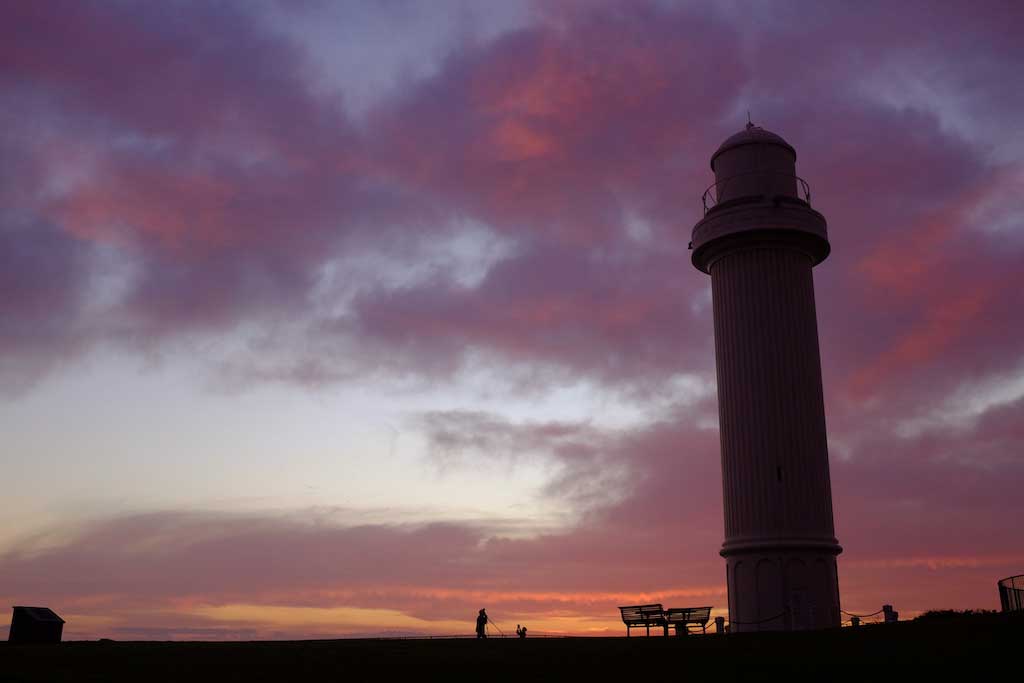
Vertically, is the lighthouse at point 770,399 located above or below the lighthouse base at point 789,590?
above

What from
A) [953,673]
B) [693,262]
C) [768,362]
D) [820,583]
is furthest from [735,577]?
[953,673]

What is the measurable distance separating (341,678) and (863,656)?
1071 centimetres

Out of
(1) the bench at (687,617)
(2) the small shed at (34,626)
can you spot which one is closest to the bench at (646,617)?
(1) the bench at (687,617)

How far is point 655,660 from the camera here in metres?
20.2

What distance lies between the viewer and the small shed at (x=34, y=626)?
3544cm

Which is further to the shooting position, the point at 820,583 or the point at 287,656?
A: the point at 820,583

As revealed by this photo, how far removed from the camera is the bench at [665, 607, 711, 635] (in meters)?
35.0

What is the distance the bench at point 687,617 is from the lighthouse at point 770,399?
91.1 inches

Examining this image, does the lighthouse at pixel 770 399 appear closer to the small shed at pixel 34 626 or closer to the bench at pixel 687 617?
the bench at pixel 687 617

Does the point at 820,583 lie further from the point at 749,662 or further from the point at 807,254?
the point at 749,662

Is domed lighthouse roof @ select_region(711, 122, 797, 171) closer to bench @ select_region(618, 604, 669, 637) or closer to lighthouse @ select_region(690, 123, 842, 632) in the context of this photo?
lighthouse @ select_region(690, 123, 842, 632)

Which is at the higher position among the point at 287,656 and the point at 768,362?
the point at 768,362

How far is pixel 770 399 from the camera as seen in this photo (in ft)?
122

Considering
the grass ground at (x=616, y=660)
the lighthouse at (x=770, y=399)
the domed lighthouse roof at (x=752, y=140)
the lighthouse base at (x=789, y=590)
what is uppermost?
the domed lighthouse roof at (x=752, y=140)
